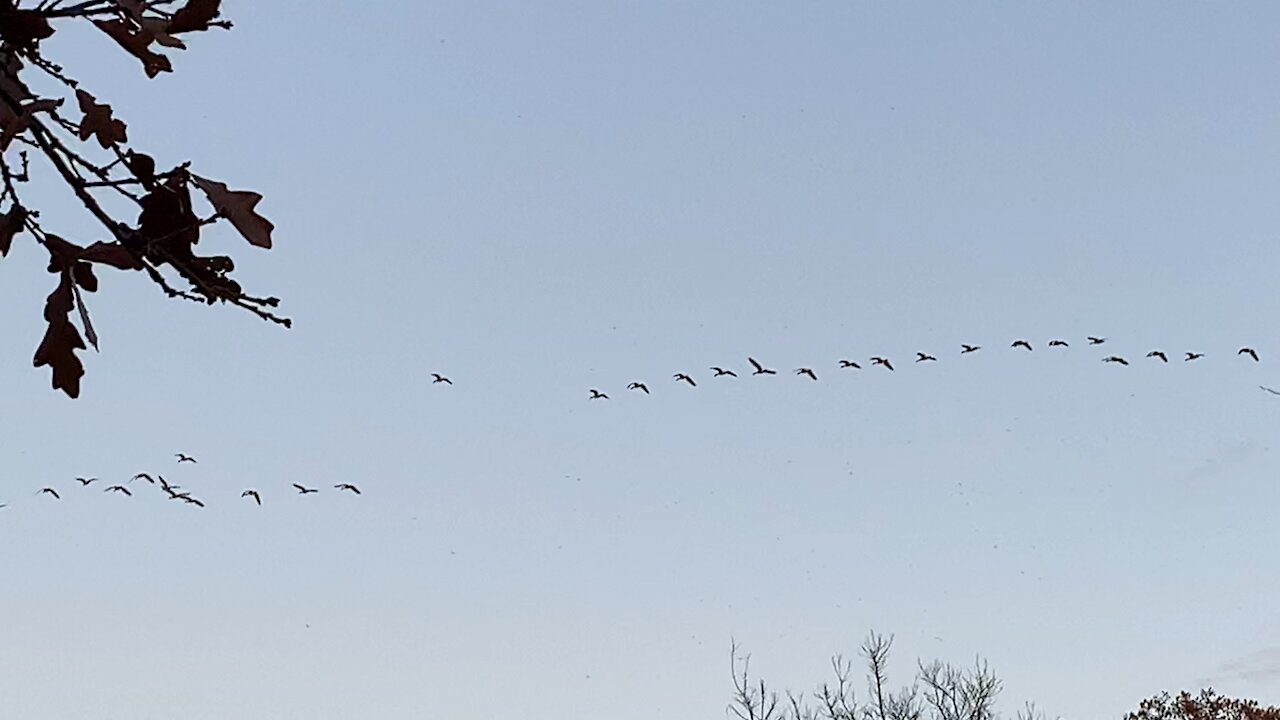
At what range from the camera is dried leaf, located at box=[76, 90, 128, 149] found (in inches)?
62.1

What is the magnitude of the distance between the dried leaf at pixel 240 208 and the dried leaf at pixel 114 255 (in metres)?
0.09

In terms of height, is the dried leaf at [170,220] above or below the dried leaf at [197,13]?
below

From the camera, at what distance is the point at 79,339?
4.70 ft

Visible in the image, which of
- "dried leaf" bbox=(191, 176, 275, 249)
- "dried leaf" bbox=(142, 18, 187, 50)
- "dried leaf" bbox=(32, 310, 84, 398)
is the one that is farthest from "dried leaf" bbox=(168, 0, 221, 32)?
"dried leaf" bbox=(32, 310, 84, 398)

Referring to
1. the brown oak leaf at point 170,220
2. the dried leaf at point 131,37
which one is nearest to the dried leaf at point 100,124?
the dried leaf at point 131,37

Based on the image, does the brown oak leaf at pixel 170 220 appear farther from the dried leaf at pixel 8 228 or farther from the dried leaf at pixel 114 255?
the dried leaf at pixel 8 228

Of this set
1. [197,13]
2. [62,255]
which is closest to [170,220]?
[62,255]

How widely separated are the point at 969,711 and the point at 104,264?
3972 cm

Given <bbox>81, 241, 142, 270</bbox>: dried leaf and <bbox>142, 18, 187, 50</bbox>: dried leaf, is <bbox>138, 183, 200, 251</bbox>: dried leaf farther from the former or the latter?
<bbox>142, 18, 187, 50</bbox>: dried leaf

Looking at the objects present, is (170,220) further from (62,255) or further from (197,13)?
(197,13)

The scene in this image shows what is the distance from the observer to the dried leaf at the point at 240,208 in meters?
1.40

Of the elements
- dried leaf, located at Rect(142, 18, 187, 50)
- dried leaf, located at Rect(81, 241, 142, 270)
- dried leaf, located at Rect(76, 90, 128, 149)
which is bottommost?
dried leaf, located at Rect(81, 241, 142, 270)

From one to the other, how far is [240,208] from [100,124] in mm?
296

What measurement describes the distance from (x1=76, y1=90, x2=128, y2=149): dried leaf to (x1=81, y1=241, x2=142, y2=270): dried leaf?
241 mm
